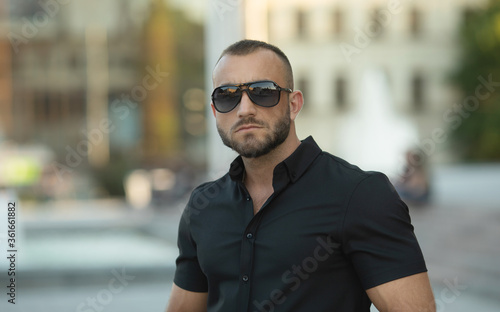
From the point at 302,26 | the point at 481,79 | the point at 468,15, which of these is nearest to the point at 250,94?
the point at 481,79

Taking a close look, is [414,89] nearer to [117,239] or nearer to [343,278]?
[117,239]

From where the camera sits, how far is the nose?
89.7 inches

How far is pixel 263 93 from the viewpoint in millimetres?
2268

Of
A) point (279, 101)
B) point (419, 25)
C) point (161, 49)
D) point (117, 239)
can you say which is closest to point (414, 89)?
point (419, 25)

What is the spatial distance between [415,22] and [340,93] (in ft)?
21.0

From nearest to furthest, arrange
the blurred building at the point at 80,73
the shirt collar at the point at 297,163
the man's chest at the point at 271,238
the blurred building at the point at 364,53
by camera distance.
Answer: the man's chest at the point at 271,238 < the shirt collar at the point at 297,163 < the blurred building at the point at 364,53 < the blurred building at the point at 80,73

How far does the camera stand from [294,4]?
49.6m

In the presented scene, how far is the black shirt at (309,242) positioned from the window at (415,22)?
157 ft

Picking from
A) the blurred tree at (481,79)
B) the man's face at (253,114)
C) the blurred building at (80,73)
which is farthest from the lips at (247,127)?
the blurred building at (80,73)

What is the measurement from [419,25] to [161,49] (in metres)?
16.1

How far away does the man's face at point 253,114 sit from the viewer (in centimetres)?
226

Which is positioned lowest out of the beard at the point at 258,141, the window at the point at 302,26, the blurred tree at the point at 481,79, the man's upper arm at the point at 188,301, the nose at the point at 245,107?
the man's upper arm at the point at 188,301

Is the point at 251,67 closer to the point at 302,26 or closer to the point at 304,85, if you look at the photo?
the point at 302,26

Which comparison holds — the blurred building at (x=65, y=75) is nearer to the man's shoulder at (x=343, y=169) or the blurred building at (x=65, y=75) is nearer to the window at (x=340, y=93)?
the window at (x=340, y=93)
